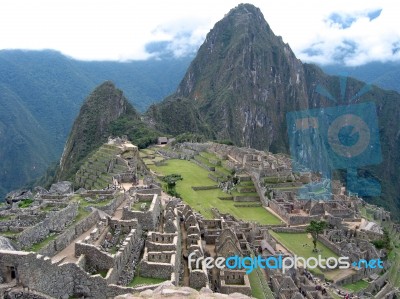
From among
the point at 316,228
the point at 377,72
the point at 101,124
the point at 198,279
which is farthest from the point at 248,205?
the point at 377,72

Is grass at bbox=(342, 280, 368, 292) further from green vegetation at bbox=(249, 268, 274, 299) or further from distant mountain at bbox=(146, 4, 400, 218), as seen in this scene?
distant mountain at bbox=(146, 4, 400, 218)

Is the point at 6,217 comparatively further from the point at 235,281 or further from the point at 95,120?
the point at 95,120

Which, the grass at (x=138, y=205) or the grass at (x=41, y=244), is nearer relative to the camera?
the grass at (x=41, y=244)

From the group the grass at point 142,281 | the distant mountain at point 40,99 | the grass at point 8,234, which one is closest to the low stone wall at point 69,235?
the grass at point 8,234

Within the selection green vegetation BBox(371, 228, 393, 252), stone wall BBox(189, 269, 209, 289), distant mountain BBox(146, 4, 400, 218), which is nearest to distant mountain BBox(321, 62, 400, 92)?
distant mountain BBox(146, 4, 400, 218)

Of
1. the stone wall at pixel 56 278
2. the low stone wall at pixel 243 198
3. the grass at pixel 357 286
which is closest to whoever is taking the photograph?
the stone wall at pixel 56 278

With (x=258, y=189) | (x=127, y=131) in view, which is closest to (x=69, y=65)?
(x=127, y=131)

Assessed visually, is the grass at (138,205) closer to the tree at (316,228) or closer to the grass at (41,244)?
the grass at (41,244)
